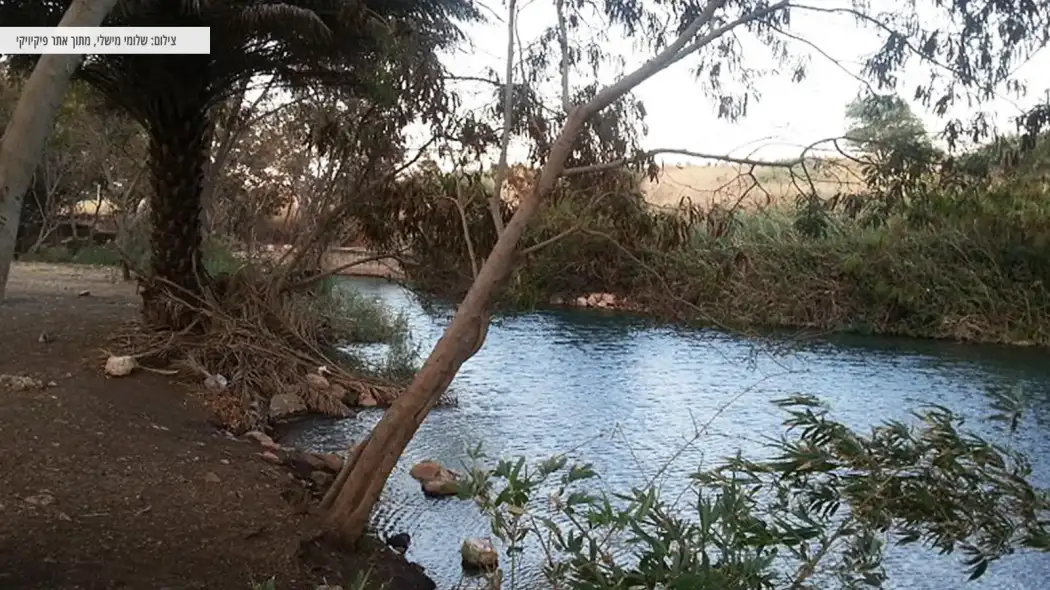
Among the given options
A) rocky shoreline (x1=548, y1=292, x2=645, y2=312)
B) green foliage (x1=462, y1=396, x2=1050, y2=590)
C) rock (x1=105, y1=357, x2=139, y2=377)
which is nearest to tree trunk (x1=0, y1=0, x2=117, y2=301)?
green foliage (x1=462, y1=396, x2=1050, y2=590)

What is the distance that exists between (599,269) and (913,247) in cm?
662

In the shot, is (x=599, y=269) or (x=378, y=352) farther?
(x=599, y=269)

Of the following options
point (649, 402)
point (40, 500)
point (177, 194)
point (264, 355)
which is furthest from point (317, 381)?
point (40, 500)

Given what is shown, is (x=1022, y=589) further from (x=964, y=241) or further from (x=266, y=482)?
(x=964, y=241)

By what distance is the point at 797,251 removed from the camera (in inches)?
720

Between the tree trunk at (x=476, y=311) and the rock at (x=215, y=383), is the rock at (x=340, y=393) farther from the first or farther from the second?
the tree trunk at (x=476, y=311)

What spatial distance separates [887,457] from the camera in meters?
3.47

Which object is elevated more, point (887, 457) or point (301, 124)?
point (301, 124)

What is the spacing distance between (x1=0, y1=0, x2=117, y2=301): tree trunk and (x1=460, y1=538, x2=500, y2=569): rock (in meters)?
3.26

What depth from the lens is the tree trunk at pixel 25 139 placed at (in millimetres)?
2645

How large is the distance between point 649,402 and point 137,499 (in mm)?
6490

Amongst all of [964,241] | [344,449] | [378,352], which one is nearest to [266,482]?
[344,449]

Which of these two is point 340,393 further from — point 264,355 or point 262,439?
point 262,439

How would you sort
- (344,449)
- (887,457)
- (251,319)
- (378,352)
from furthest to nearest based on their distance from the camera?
(378,352), (251,319), (344,449), (887,457)
